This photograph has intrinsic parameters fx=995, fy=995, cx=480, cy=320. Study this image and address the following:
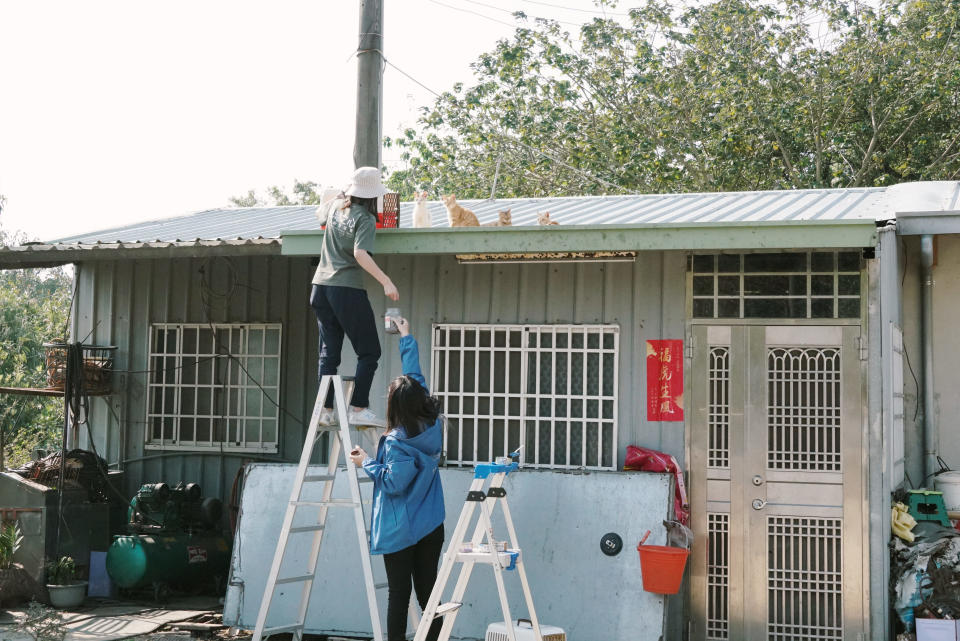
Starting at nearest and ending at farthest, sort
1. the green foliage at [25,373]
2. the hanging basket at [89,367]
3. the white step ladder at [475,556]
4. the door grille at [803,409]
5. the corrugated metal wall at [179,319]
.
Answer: the white step ladder at [475,556] → the door grille at [803,409] → the hanging basket at [89,367] → the corrugated metal wall at [179,319] → the green foliage at [25,373]

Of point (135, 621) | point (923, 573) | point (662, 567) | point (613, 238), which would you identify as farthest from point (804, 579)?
point (135, 621)

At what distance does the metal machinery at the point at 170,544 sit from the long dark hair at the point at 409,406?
13.2 ft

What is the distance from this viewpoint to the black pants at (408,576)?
5465mm

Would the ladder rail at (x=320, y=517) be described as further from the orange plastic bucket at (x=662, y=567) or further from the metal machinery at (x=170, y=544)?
the metal machinery at (x=170, y=544)

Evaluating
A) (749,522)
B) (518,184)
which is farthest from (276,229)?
(518,184)

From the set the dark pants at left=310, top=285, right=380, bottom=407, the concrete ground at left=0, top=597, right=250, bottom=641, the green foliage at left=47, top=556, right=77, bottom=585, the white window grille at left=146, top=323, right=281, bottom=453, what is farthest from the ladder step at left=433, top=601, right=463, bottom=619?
the white window grille at left=146, top=323, right=281, bottom=453

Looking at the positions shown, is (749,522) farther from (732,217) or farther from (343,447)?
(343,447)

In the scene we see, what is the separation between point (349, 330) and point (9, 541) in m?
4.12

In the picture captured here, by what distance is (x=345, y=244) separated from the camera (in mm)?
6238

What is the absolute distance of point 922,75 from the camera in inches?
569

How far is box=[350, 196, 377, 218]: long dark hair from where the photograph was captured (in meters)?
6.25

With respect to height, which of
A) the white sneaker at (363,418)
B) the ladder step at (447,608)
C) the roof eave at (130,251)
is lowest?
the ladder step at (447,608)

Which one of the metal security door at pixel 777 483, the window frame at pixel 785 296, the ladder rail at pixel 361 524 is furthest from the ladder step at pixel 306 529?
the window frame at pixel 785 296

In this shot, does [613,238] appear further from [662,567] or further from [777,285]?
[662,567]
